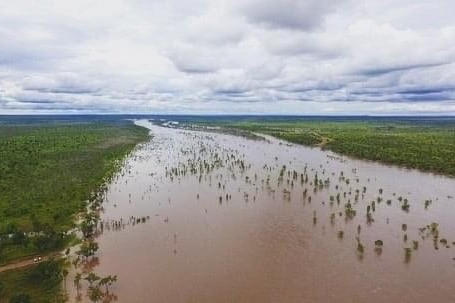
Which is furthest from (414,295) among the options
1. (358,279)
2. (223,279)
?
(223,279)

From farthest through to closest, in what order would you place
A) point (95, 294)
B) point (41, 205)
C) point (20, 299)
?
point (41, 205)
point (95, 294)
point (20, 299)

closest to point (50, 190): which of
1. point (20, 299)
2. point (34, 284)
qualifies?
point (34, 284)

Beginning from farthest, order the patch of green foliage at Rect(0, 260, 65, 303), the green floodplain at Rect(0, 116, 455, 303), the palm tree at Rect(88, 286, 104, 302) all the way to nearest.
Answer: the green floodplain at Rect(0, 116, 455, 303), the palm tree at Rect(88, 286, 104, 302), the patch of green foliage at Rect(0, 260, 65, 303)

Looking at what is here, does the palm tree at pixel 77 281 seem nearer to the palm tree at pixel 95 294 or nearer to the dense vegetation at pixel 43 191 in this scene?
the palm tree at pixel 95 294

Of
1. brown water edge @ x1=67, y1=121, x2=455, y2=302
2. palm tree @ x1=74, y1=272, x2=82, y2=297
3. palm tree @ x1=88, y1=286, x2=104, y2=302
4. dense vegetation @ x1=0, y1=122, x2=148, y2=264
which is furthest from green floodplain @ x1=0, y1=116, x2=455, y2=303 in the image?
brown water edge @ x1=67, y1=121, x2=455, y2=302

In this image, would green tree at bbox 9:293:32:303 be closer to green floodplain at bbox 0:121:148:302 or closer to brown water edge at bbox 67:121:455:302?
green floodplain at bbox 0:121:148:302

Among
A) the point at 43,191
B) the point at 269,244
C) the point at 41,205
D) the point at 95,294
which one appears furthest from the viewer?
the point at 43,191

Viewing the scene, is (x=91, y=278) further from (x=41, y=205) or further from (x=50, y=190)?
(x=50, y=190)
